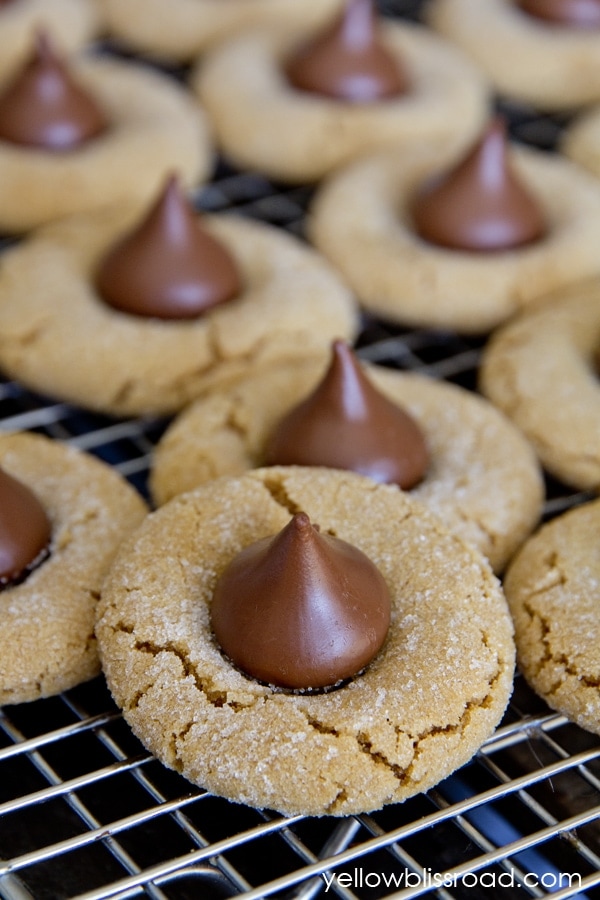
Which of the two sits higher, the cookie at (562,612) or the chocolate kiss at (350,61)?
the chocolate kiss at (350,61)

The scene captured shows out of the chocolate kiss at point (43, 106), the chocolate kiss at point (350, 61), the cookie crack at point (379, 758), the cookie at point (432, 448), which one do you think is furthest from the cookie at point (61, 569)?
the chocolate kiss at point (350, 61)

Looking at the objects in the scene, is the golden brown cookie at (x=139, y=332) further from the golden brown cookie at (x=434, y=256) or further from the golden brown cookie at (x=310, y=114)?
the golden brown cookie at (x=310, y=114)

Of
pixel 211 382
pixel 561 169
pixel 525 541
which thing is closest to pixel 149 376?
pixel 211 382

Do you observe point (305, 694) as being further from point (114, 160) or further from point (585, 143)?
point (585, 143)

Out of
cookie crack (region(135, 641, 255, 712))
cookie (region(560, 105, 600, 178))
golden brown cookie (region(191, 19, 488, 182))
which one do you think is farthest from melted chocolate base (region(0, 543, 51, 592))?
cookie (region(560, 105, 600, 178))

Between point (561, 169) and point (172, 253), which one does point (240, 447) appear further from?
point (561, 169)
